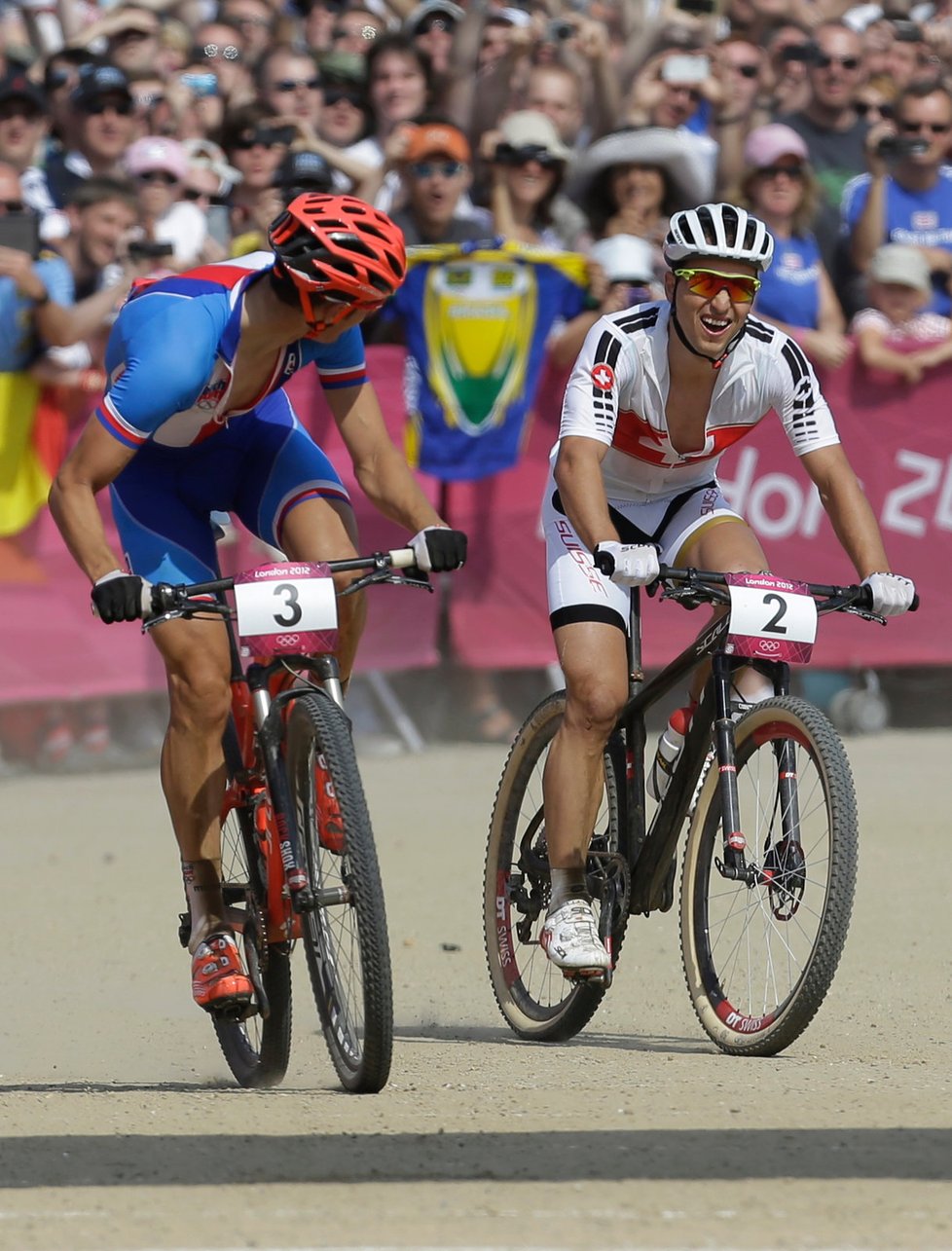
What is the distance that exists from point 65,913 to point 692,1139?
13.9ft

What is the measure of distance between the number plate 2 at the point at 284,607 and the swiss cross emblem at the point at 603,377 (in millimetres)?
983

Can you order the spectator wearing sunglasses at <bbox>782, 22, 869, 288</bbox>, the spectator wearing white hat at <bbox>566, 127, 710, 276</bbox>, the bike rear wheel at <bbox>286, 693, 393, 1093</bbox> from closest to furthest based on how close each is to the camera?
the bike rear wheel at <bbox>286, 693, 393, 1093</bbox> < the spectator wearing white hat at <bbox>566, 127, 710, 276</bbox> < the spectator wearing sunglasses at <bbox>782, 22, 869, 288</bbox>

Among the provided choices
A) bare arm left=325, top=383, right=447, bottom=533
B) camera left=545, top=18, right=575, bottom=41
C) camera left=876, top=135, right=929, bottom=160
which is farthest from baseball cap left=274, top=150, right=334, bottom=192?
bare arm left=325, top=383, right=447, bottom=533

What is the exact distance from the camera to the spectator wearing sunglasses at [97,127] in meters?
10.4

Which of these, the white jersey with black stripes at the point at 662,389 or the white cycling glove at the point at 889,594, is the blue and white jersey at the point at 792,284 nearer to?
the white jersey with black stripes at the point at 662,389

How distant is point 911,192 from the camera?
11.0 metres

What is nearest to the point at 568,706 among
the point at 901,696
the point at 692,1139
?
the point at 692,1139

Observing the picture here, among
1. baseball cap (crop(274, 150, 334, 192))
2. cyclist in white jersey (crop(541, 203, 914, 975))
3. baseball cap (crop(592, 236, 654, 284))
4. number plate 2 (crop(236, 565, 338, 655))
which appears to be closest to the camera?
number plate 2 (crop(236, 565, 338, 655))

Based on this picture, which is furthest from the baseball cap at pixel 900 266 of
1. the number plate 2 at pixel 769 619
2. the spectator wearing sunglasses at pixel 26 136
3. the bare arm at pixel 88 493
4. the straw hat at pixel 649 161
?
the bare arm at pixel 88 493

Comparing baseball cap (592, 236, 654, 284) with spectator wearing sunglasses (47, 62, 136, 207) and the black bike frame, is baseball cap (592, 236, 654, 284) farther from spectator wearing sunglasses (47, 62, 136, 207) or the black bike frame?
the black bike frame

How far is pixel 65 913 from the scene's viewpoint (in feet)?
26.4

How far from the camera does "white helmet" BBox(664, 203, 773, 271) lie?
5488 mm

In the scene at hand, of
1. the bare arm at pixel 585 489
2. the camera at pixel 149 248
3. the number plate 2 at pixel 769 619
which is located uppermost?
the camera at pixel 149 248

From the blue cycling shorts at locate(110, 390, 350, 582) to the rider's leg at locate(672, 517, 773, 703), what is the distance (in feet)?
3.15
